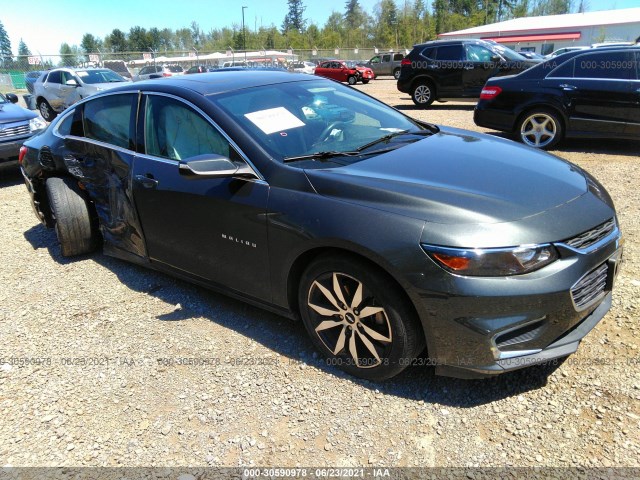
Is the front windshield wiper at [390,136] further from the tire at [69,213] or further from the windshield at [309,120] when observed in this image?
the tire at [69,213]

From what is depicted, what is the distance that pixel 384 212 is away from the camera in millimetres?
2305

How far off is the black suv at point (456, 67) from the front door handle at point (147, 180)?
1117cm

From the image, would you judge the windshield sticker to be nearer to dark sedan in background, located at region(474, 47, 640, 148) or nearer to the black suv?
dark sedan in background, located at region(474, 47, 640, 148)

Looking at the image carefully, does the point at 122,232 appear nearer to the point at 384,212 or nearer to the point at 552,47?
the point at 384,212

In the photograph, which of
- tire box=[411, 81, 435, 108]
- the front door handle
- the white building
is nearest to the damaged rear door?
the front door handle

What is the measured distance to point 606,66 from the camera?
7.11 m

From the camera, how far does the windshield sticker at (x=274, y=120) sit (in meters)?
2.91

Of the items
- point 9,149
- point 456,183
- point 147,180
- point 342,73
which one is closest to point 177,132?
point 147,180

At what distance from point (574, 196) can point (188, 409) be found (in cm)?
240

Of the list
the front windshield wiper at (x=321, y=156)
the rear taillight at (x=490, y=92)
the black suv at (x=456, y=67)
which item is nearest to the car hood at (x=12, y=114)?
the front windshield wiper at (x=321, y=156)

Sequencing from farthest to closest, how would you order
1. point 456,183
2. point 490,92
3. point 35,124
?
point 490,92 < point 35,124 < point 456,183

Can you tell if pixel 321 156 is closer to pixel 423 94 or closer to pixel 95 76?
pixel 423 94

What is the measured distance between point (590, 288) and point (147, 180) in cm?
284

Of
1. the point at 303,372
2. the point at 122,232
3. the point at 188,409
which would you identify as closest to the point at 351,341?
the point at 303,372
